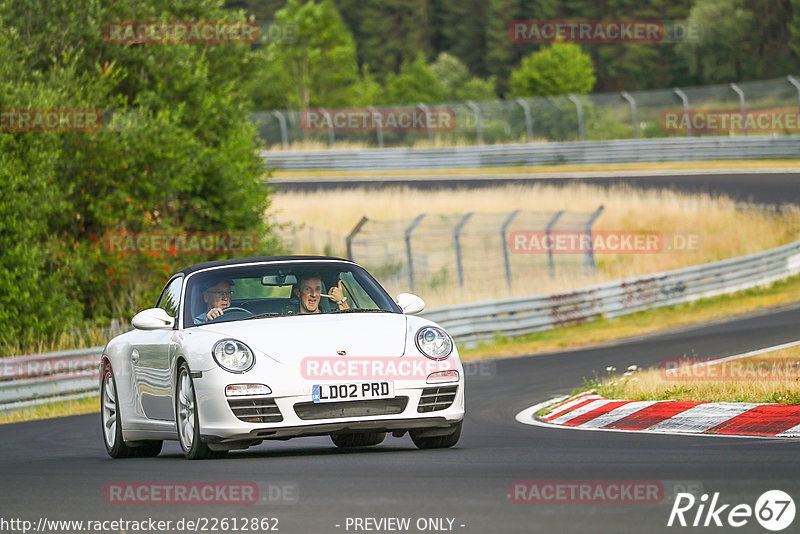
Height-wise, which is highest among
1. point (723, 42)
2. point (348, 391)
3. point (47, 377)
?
point (723, 42)

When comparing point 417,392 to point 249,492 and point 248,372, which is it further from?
point 249,492

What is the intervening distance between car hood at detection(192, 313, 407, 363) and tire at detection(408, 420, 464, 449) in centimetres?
76

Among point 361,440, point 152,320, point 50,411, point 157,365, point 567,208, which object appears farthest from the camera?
point 567,208

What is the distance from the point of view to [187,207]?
88.3 ft

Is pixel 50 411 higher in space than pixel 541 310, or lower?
higher

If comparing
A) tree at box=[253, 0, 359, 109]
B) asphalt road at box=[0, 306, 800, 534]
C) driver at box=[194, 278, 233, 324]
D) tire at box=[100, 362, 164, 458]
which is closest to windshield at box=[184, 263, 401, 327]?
driver at box=[194, 278, 233, 324]

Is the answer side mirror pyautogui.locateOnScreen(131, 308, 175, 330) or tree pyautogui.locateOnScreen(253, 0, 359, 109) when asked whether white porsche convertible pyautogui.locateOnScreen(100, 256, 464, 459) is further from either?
tree pyautogui.locateOnScreen(253, 0, 359, 109)

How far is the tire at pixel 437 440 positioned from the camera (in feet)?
28.6

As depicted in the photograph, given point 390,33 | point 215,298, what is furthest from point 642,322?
point 390,33

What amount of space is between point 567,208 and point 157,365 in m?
28.1

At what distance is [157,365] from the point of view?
9.16 metres

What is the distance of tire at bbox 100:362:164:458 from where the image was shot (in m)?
9.95

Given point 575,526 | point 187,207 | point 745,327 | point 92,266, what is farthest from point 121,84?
point 575,526

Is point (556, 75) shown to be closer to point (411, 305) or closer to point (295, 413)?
point (411, 305)
